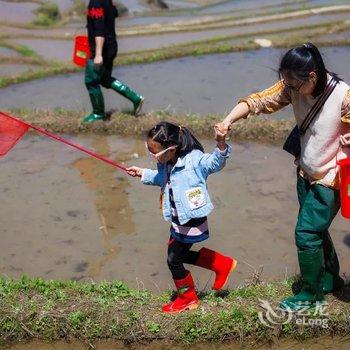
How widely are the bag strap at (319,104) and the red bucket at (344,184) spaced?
0.86 feet

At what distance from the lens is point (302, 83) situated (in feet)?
9.40

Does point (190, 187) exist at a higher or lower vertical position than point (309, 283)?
higher

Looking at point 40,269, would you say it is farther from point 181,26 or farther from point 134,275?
point 181,26

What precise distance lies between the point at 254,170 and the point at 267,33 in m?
6.54

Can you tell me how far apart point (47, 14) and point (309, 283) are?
37.9ft

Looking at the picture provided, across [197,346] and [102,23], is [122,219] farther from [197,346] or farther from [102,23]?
[102,23]

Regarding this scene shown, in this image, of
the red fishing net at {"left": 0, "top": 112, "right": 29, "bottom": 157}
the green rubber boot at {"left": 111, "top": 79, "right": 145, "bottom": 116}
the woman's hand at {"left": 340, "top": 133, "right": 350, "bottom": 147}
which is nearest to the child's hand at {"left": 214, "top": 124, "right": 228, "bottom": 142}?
the woman's hand at {"left": 340, "top": 133, "right": 350, "bottom": 147}

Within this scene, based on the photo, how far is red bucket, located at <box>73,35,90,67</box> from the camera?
6520mm

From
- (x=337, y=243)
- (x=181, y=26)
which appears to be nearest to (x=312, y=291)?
(x=337, y=243)

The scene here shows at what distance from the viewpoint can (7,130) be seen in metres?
3.84

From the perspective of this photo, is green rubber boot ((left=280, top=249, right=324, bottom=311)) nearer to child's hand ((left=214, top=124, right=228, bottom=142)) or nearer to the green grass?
the green grass

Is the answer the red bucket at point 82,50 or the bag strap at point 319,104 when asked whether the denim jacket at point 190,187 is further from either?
the red bucket at point 82,50

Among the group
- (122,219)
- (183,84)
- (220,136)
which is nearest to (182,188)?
(220,136)

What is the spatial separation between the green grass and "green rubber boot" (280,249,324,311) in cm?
9
